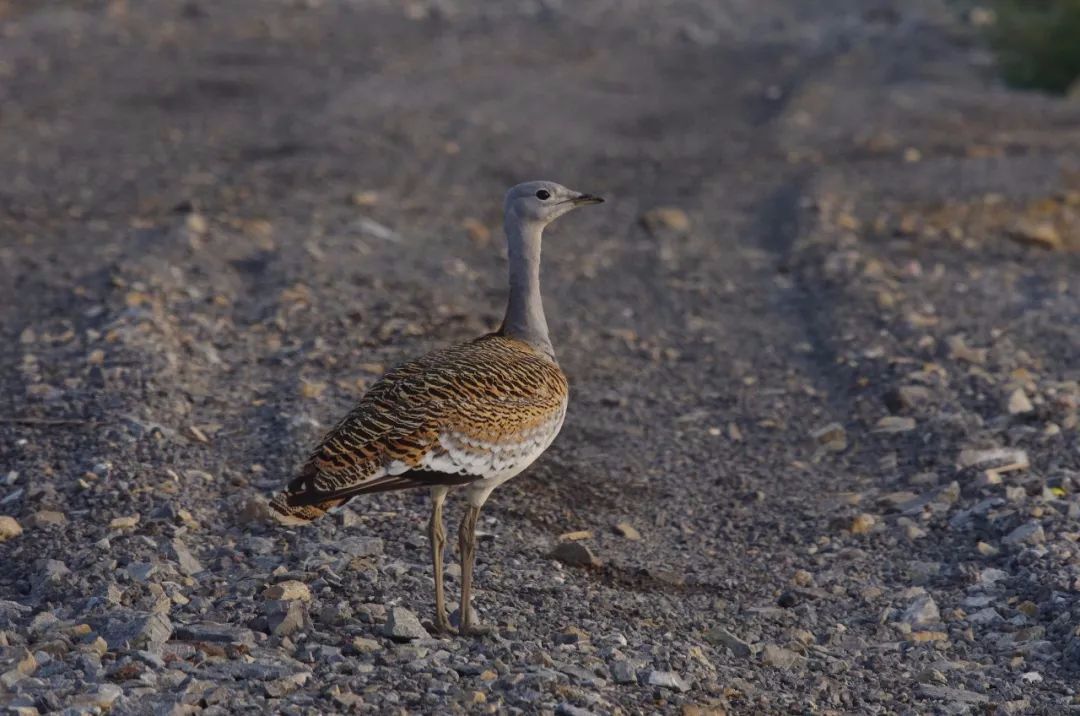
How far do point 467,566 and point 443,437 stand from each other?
630 mm

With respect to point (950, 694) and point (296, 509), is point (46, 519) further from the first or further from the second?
point (950, 694)

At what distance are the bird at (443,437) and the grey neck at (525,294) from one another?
0.83 ft

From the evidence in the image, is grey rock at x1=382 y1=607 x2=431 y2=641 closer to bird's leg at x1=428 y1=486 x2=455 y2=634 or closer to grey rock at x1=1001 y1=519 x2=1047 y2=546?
bird's leg at x1=428 y1=486 x2=455 y2=634

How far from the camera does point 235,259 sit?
12.4 meters

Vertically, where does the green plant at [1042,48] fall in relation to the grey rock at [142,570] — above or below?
below

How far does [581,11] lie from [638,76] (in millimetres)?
6450

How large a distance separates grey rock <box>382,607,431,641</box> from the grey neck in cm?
154

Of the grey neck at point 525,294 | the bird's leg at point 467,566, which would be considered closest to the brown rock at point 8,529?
the bird's leg at point 467,566

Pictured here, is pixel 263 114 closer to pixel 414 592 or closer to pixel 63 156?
pixel 63 156

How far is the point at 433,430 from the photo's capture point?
6.17 m

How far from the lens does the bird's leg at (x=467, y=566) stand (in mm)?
6367

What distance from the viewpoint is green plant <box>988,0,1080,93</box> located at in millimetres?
20594

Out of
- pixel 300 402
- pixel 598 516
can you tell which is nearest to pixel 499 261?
pixel 300 402

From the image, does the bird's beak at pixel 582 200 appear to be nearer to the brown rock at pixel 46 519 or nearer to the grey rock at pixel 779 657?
the grey rock at pixel 779 657
